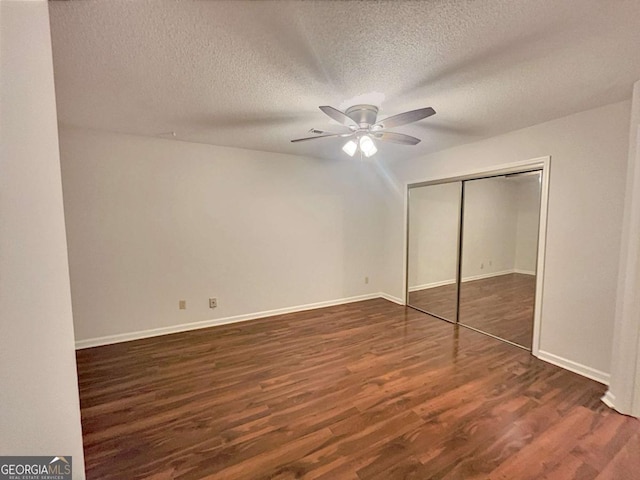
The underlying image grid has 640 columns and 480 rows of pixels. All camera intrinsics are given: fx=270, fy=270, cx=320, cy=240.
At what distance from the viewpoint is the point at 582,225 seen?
2.48 metres

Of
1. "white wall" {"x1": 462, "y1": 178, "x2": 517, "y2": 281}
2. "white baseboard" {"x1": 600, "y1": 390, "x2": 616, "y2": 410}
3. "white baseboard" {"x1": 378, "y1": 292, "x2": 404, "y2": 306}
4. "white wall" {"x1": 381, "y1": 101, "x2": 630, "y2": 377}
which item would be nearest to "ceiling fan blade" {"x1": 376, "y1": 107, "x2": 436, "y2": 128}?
"white wall" {"x1": 381, "y1": 101, "x2": 630, "y2": 377}

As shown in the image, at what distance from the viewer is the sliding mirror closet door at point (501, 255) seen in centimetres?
304

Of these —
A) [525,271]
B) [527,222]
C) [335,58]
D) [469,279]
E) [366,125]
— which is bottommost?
[469,279]

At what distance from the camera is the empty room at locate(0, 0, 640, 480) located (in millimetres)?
1012

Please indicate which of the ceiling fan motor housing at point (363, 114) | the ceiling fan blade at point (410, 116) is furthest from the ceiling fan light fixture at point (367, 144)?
the ceiling fan blade at point (410, 116)

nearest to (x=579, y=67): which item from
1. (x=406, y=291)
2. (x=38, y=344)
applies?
(x=38, y=344)

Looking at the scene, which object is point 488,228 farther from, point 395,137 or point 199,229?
point 199,229

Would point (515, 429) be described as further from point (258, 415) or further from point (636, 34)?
point (636, 34)

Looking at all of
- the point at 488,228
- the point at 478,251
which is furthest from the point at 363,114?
the point at 478,251

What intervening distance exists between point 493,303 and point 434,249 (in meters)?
1.10

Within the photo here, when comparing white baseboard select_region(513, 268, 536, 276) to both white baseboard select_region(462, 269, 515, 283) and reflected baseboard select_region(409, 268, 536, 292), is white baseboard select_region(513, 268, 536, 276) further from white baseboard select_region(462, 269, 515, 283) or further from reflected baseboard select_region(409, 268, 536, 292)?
white baseboard select_region(462, 269, 515, 283)

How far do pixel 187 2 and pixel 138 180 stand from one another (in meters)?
2.45

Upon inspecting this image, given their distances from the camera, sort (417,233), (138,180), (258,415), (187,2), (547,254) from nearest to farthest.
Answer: (187,2) → (258,415) → (547,254) → (138,180) → (417,233)

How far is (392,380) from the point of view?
7.84 ft
